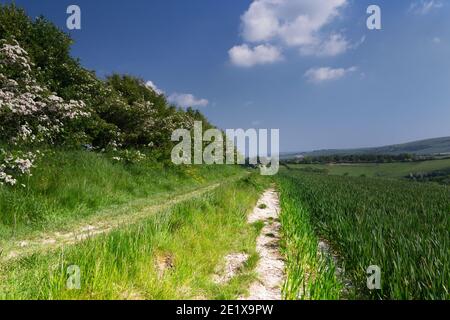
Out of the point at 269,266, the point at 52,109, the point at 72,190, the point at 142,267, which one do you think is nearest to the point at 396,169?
the point at 52,109

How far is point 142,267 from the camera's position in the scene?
451cm

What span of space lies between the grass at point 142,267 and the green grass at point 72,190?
10.1ft

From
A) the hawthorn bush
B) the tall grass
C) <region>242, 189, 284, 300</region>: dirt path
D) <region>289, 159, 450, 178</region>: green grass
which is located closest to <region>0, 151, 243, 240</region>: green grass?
the hawthorn bush

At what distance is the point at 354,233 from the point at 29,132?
11.4 meters

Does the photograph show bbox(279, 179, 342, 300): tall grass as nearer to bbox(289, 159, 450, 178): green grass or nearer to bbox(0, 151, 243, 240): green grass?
bbox(0, 151, 243, 240): green grass

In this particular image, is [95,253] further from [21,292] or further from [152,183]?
[152,183]

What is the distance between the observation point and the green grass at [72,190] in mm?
8148

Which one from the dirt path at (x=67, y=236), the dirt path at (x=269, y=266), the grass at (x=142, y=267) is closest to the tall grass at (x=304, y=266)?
the dirt path at (x=269, y=266)

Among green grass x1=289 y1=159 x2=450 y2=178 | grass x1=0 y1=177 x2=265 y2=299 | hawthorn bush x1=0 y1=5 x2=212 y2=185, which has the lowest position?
green grass x1=289 y1=159 x2=450 y2=178

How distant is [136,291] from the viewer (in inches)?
165

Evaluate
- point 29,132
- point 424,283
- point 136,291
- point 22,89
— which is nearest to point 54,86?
point 22,89

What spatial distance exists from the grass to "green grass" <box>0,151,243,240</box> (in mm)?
3078

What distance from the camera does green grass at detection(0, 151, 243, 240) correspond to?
26.7ft

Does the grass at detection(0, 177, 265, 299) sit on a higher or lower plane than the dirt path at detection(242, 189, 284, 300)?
higher
